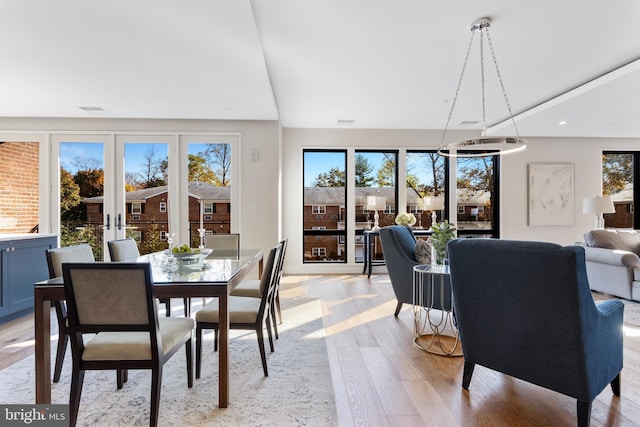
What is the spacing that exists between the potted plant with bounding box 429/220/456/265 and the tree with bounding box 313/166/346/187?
3.50 meters

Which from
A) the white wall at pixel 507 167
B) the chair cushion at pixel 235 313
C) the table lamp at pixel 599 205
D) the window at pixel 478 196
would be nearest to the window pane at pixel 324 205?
the white wall at pixel 507 167

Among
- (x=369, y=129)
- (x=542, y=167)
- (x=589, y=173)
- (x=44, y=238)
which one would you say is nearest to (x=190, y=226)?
(x=44, y=238)

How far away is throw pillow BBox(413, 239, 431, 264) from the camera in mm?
3588

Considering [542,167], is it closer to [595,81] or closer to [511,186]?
[511,186]

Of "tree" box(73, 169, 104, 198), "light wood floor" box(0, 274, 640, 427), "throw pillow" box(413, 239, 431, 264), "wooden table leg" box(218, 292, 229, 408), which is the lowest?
"light wood floor" box(0, 274, 640, 427)

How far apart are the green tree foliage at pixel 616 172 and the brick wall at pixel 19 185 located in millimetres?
9606

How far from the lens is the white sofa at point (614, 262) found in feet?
13.7

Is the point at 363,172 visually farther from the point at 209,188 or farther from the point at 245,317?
the point at 245,317

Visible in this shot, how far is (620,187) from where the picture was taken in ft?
22.5

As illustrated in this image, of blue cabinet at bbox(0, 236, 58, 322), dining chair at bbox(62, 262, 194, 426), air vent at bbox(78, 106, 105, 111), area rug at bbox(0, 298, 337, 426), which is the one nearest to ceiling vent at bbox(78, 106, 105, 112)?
air vent at bbox(78, 106, 105, 111)

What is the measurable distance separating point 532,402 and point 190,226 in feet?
15.5

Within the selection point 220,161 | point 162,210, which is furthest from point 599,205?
point 162,210

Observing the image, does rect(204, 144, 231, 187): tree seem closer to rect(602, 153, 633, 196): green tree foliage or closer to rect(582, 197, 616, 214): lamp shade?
rect(582, 197, 616, 214): lamp shade

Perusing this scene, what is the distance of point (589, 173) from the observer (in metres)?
6.71
